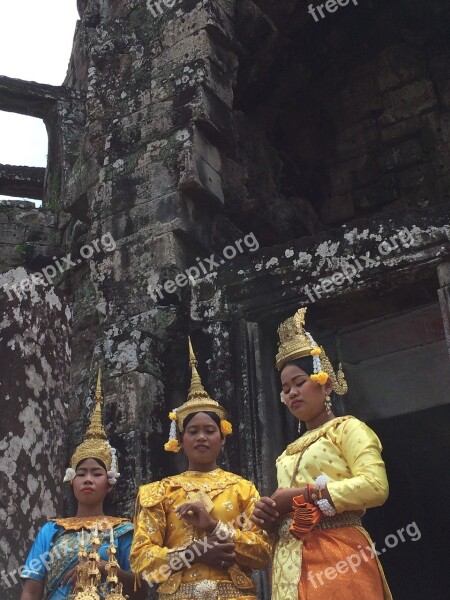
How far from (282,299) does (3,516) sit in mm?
2108

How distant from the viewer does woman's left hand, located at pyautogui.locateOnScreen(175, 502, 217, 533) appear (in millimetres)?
3857

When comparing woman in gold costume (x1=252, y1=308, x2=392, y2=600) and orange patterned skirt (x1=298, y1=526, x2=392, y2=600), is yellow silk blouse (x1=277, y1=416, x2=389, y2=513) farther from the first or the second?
orange patterned skirt (x1=298, y1=526, x2=392, y2=600)

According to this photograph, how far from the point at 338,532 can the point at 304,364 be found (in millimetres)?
809

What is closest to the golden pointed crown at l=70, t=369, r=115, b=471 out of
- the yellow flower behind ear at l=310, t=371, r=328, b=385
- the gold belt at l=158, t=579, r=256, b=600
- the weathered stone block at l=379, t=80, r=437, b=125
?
the gold belt at l=158, t=579, r=256, b=600

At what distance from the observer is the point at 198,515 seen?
3.87 metres

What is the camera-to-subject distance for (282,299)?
5.54 meters

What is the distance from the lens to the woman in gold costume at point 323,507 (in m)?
3.51

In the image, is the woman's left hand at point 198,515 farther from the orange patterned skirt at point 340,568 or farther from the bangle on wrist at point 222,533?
the orange patterned skirt at point 340,568

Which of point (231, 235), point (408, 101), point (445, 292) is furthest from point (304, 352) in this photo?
point (408, 101)

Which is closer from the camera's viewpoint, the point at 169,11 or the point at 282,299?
the point at 282,299

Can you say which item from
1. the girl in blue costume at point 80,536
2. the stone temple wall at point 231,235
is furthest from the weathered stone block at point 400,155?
the girl in blue costume at point 80,536


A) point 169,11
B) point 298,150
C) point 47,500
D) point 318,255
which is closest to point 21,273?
point 47,500

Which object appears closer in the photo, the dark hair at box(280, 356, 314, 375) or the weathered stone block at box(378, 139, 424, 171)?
the dark hair at box(280, 356, 314, 375)

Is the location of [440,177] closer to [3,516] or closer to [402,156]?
[402,156]
